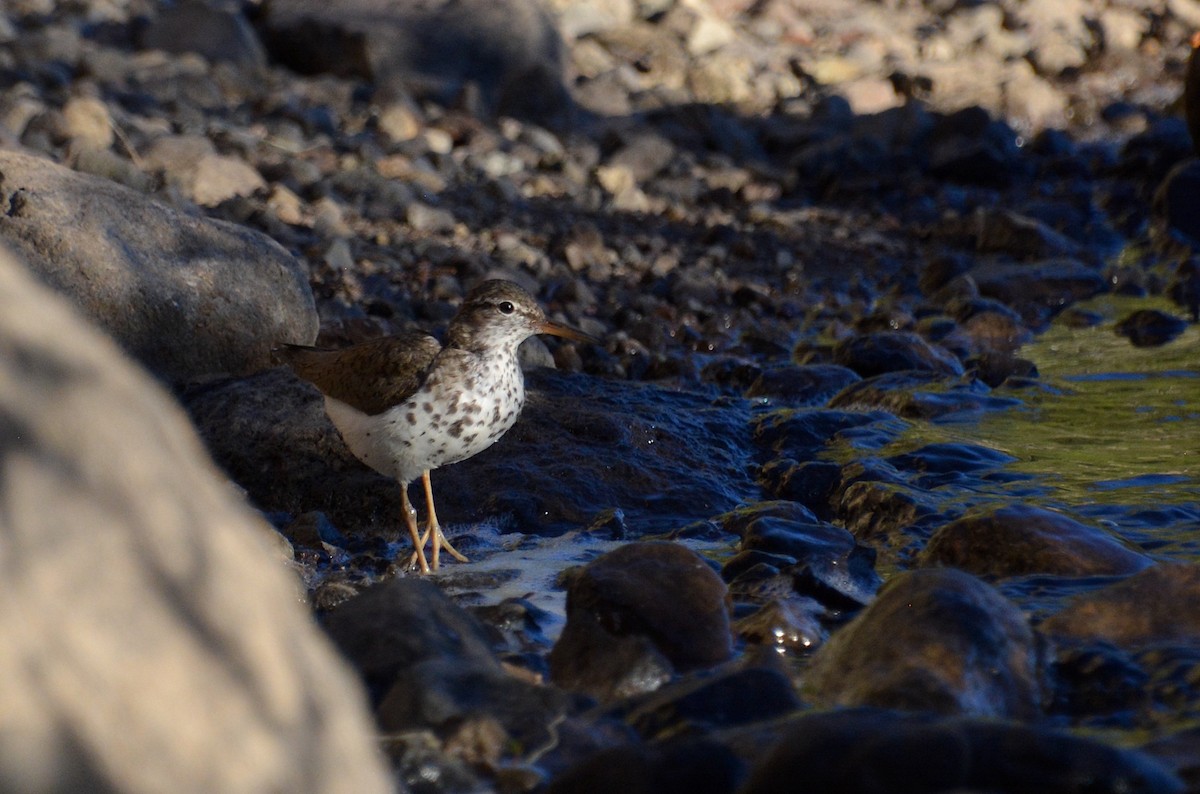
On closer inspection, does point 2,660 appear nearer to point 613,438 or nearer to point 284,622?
point 284,622

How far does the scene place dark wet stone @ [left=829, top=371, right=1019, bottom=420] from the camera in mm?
8312

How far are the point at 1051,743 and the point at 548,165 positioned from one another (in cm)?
1038

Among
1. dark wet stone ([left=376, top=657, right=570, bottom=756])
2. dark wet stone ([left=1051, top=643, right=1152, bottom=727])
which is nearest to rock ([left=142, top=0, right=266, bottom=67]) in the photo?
dark wet stone ([left=376, top=657, right=570, bottom=756])

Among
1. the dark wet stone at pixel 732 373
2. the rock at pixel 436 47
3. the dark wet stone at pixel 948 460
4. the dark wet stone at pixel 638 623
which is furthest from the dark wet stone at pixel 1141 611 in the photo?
the rock at pixel 436 47

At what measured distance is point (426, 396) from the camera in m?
6.18

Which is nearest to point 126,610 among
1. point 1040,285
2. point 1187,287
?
point 1040,285

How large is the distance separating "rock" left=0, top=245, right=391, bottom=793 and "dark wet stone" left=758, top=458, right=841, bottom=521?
476 centimetres

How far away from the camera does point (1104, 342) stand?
405 inches

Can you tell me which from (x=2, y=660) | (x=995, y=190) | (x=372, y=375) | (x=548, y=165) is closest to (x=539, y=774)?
(x=2, y=660)

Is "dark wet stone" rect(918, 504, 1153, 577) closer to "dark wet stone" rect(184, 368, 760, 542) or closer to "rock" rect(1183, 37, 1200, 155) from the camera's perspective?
"dark wet stone" rect(184, 368, 760, 542)

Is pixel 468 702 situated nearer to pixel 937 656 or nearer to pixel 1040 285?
pixel 937 656

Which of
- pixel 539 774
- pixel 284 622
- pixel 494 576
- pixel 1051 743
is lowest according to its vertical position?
pixel 494 576

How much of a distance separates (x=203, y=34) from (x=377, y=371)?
9.55 meters

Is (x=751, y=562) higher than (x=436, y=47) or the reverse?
the reverse
